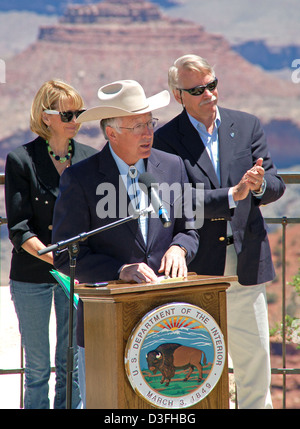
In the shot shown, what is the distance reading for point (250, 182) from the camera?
3.15 m

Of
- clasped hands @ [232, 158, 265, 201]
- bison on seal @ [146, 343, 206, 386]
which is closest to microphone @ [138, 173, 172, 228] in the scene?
bison on seal @ [146, 343, 206, 386]

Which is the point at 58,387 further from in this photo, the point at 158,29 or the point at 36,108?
the point at 158,29

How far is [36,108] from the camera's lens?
3564 mm

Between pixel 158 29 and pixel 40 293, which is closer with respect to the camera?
pixel 40 293

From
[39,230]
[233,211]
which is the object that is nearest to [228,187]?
[233,211]

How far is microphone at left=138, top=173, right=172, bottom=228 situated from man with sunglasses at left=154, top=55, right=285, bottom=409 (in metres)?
0.74

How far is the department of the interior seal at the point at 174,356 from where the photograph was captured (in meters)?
2.43

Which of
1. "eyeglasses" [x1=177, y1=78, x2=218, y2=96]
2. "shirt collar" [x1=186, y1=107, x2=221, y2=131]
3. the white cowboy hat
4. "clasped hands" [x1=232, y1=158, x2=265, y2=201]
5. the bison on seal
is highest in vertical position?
"eyeglasses" [x1=177, y1=78, x2=218, y2=96]

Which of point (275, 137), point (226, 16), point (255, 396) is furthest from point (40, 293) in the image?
point (226, 16)

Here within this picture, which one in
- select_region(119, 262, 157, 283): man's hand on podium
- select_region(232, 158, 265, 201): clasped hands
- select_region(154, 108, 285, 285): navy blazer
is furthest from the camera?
select_region(154, 108, 285, 285): navy blazer

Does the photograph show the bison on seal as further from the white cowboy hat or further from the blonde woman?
the blonde woman

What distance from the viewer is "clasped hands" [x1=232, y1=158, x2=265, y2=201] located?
122 inches

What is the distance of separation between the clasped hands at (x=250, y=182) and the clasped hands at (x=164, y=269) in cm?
50
